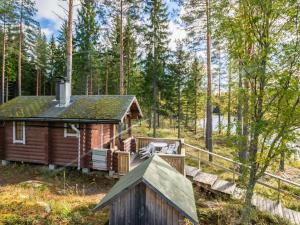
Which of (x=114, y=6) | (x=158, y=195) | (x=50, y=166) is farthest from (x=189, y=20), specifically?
(x=158, y=195)

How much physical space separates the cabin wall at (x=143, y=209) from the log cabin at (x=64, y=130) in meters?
6.41

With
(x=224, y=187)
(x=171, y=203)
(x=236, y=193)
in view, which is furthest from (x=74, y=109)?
(x=171, y=203)

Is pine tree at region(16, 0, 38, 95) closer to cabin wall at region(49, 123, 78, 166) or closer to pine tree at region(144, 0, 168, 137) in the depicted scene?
pine tree at region(144, 0, 168, 137)

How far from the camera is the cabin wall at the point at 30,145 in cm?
1273

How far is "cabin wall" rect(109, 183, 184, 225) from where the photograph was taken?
512 cm

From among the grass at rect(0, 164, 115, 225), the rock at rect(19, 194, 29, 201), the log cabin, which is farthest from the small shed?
the log cabin

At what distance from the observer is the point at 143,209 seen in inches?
203

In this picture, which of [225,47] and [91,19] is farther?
[91,19]

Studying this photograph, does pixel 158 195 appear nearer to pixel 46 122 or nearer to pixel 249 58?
pixel 249 58

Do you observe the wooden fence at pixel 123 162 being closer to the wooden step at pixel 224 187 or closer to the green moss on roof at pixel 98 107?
the green moss on roof at pixel 98 107

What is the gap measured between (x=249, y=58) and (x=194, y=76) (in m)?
22.2

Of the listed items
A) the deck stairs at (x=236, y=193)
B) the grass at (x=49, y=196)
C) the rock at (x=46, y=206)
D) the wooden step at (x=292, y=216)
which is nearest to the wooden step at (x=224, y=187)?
the deck stairs at (x=236, y=193)

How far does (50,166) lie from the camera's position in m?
12.6

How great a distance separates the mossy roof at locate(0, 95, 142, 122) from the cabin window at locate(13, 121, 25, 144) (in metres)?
0.61
